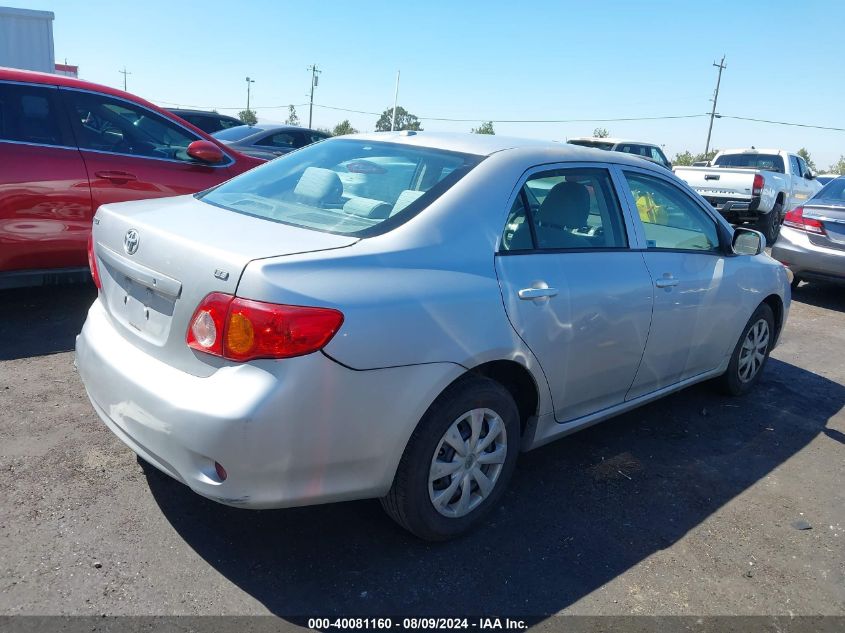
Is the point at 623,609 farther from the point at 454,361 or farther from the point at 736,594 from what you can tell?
the point at 454,361

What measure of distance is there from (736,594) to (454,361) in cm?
146

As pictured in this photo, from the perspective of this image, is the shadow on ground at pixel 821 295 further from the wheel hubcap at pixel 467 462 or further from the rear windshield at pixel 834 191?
the wheel hubcap at pixel 467 462

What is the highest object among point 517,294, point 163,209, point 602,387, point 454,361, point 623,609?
point 163,209

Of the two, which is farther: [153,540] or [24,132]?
[24,132]

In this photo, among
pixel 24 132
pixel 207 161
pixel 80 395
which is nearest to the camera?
pixel 80 395

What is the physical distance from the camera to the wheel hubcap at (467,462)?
9.00ft

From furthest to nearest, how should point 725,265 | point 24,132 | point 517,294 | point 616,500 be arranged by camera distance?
point 24,132, point 725,265, point 616,500, point 517,294

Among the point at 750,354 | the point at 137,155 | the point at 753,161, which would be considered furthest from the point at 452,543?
the point at 753,161

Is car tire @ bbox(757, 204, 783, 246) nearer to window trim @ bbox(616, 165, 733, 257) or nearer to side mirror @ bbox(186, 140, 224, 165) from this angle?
window trim @ bbox(616, 165, 733, 257)

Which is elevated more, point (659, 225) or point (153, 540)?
point (659, 225)

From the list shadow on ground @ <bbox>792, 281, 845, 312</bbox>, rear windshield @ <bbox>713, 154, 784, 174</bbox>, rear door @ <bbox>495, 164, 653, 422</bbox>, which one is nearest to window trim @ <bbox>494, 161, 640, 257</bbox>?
rear door @ <bbox>495, 164, 653, 422</bbox>

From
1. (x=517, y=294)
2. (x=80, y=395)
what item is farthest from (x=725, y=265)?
(x=80, y=395)

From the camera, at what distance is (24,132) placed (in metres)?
4.91

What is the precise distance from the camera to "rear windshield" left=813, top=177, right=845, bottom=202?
860 cm
